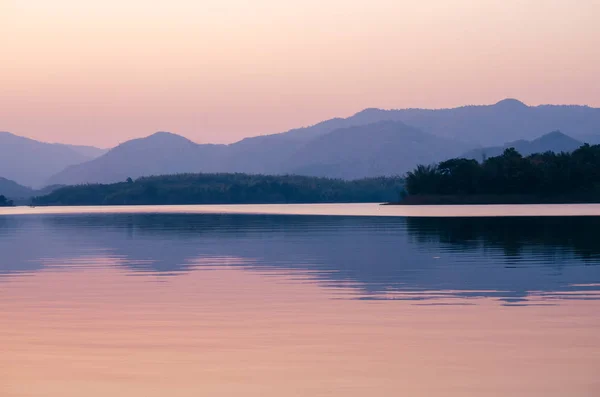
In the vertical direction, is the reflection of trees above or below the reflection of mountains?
above

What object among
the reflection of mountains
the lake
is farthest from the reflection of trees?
the lake

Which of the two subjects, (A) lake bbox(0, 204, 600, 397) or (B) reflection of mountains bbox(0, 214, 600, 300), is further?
(B) reflection of mountains bbox(0, 214, 600, 300)

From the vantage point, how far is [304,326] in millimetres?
23641

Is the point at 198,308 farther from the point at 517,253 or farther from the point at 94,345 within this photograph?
the point at 517,253

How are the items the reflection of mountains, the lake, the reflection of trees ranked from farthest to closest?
the reflection of trees
the reflection of mountains
the lake

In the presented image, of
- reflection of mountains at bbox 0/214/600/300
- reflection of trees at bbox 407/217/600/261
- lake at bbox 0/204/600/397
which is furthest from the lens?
reflection of trees at bbox 407/217/600/261

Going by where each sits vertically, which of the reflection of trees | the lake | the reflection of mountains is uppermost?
the reflection of trees

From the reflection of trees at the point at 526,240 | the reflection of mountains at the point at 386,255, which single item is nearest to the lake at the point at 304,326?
the reflection of mountains at the point at 386,255

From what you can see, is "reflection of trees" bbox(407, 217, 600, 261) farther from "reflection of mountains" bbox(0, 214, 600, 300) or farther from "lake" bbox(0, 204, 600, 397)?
"lake" bbox(0, 204, 600, 397)

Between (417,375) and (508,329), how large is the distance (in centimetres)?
572

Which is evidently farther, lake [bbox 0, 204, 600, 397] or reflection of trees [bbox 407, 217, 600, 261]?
reflection of trees [bbox 407, 217, 600, 261]

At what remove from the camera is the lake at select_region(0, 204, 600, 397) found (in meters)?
17.1

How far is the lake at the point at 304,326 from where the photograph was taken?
17062mm

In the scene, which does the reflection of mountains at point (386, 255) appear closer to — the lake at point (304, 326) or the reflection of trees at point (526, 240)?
the reflection of trees at point (526, 240)
